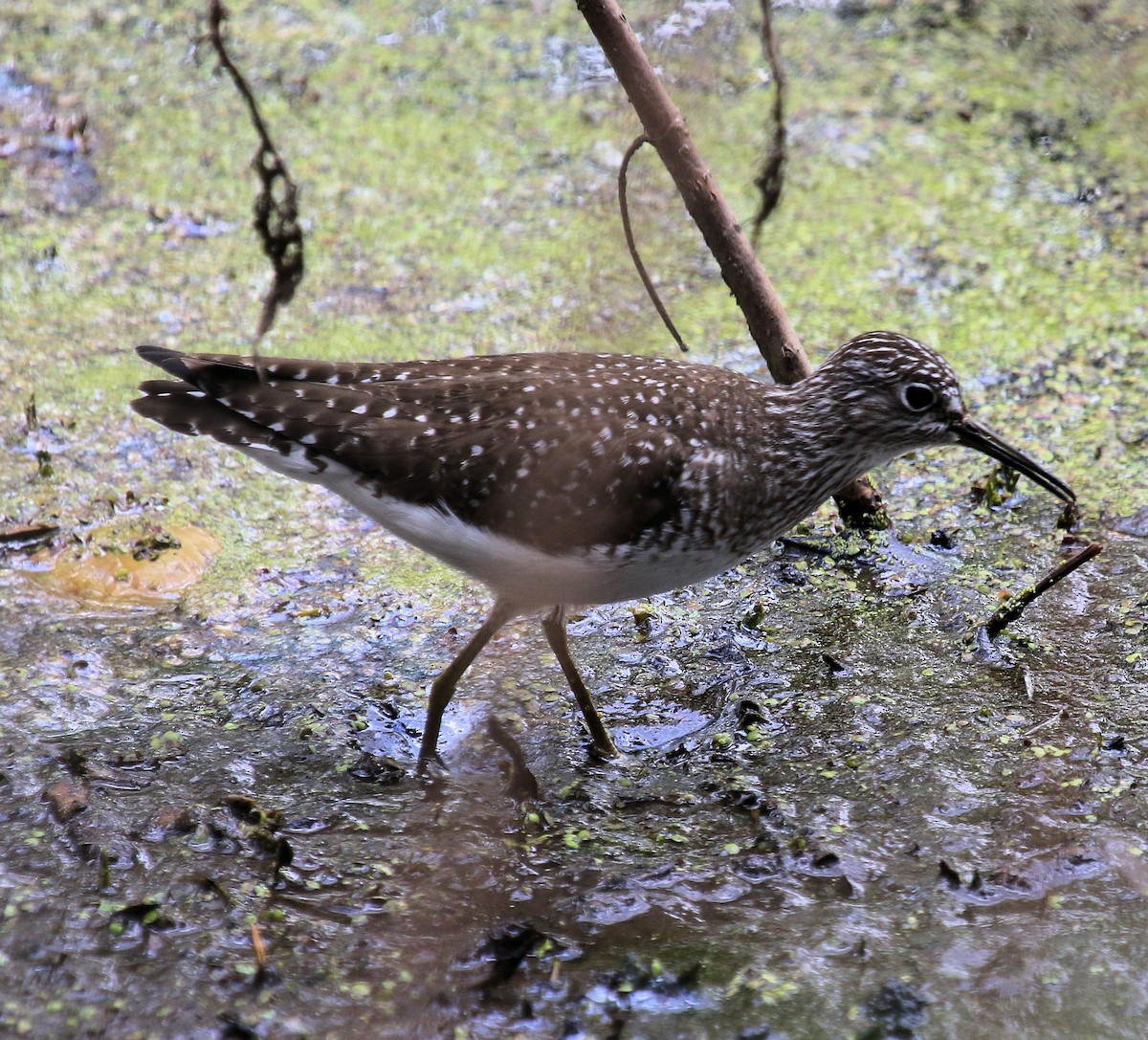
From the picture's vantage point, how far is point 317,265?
7672 millimetres

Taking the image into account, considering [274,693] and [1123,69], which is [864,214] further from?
[274,693]

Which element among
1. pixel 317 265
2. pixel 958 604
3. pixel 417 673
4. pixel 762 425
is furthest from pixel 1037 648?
pixel 317 265

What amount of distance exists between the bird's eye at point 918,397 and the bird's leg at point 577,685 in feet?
4.98

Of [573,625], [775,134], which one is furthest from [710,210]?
[573,625]

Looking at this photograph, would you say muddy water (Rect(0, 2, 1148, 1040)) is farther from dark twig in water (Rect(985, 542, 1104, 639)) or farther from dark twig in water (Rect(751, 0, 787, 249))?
dark twig in water (Rect(751, 0, 787, 249))

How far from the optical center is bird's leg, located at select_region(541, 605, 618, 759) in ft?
15.6

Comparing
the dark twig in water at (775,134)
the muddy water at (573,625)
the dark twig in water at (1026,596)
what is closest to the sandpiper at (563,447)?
the dark twig in water at (1026,596)

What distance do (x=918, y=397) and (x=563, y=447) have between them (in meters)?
1.43

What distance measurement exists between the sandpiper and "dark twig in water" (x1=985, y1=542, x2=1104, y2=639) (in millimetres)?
467

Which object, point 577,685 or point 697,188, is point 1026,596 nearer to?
point 577,685

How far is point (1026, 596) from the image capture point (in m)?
5.04

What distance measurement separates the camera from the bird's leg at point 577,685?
4746 millimetres

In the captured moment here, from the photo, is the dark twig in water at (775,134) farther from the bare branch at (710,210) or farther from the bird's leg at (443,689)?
the bird's leg at (443,689)

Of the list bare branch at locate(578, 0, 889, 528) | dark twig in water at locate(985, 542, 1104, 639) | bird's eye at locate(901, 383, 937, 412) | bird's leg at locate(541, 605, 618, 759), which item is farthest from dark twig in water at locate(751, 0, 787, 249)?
bird's leg at locate(541, 605, 618, 759)
